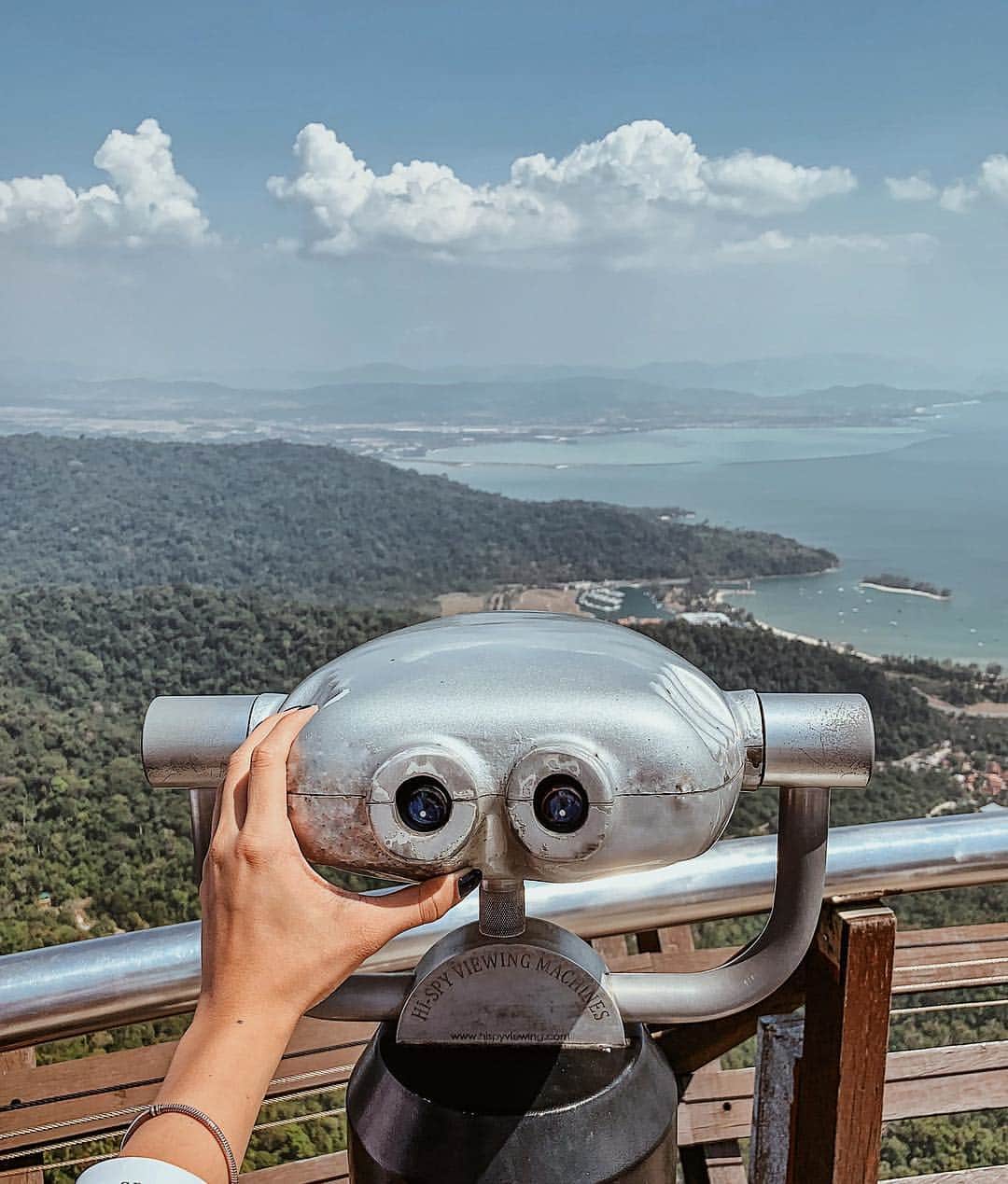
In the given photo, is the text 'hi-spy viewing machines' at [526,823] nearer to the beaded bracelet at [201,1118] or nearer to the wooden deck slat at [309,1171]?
the beaded bracelet at [201,1118]

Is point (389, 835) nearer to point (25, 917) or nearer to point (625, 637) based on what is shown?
point (625, 637)

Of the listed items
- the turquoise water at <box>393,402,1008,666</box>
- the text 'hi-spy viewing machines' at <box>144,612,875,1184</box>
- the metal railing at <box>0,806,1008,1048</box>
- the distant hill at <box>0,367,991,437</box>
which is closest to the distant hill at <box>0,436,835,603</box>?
the turquoise water at <box>393,402,1008,666</box>

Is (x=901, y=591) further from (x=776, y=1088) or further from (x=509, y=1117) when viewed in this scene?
(x=509, y=1117)

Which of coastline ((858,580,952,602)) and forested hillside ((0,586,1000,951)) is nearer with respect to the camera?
forested hillside ((0,586,1000,951))

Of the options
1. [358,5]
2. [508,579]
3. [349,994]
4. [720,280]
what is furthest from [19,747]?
[720,280]

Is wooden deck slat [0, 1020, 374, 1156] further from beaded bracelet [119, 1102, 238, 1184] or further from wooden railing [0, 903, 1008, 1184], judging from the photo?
beaded bracelet [119, 1102, 238, 1184]
